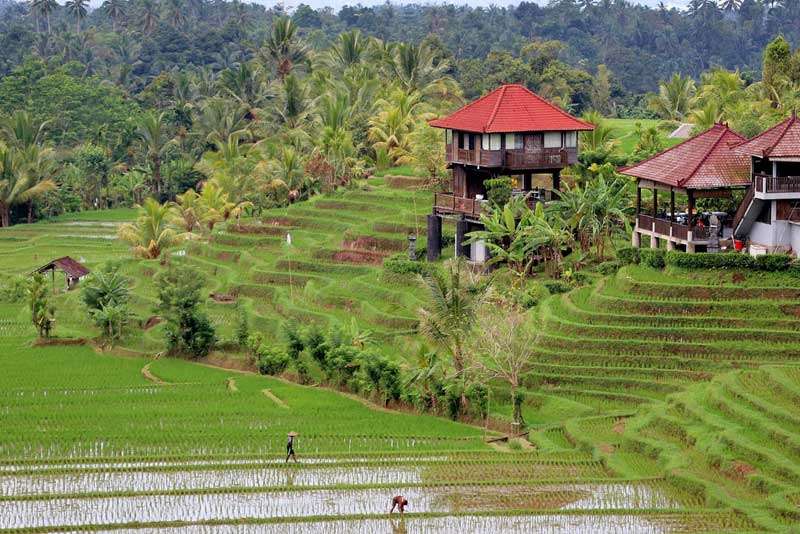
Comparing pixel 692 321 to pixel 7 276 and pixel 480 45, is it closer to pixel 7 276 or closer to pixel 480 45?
pixel 7 276

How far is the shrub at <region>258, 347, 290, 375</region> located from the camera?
3722 cm

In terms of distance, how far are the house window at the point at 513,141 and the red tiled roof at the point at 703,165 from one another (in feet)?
14.3

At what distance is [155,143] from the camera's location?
69.8 meters

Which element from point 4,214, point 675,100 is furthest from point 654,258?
point 4,214

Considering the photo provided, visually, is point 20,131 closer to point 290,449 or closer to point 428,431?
point 428,431

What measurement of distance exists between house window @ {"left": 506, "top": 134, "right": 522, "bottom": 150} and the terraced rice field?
17.0 ft

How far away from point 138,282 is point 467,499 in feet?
79.2

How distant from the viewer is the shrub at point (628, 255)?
3722 cm

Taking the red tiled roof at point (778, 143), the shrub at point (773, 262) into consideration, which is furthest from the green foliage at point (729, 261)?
the red tiled roof at point (778, 143)

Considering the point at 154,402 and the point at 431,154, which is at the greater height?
the point at 431,154

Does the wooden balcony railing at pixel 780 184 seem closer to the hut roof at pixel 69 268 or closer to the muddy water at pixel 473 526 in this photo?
the muddy water at pixel 473 526

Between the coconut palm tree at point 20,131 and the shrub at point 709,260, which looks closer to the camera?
the shrub at point 709,260

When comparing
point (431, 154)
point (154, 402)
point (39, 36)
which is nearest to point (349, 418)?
point (154, 402)

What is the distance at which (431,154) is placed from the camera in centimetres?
4841
